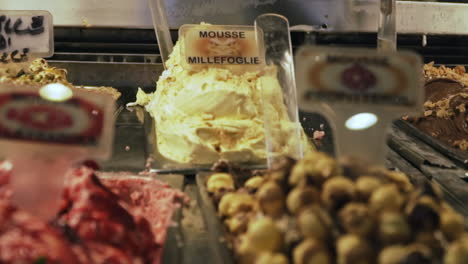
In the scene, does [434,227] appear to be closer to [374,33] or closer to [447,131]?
[447,131]

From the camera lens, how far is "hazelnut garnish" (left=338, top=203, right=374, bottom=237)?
1191 mm

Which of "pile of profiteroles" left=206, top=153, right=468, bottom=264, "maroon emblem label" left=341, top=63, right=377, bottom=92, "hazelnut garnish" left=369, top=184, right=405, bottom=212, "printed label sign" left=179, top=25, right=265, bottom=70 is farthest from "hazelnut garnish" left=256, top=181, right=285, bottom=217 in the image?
"printed label sign" left=179, top=25, right=265, bottom=70

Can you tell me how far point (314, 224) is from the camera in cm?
121

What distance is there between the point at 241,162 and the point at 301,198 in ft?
3.72

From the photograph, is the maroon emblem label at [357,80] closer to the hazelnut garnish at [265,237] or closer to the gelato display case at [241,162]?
the gelato display case at [241,162]

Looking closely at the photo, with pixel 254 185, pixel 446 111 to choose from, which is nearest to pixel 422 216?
pixel 254 185

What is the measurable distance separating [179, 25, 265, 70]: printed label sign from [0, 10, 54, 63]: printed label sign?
2.06 ft

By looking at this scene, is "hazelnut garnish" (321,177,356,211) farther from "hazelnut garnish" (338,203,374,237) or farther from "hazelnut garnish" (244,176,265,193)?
"hazelnut garnish" (244,176,265,193)

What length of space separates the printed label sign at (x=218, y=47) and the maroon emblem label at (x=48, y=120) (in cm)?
146

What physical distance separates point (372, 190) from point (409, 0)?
11.2ft

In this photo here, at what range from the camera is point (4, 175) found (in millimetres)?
1519

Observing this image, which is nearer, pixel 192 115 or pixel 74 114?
pixel 74 114

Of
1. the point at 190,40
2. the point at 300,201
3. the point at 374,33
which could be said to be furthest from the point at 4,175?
the point at 374,33

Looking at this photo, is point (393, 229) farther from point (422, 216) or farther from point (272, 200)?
point (272, 200)
